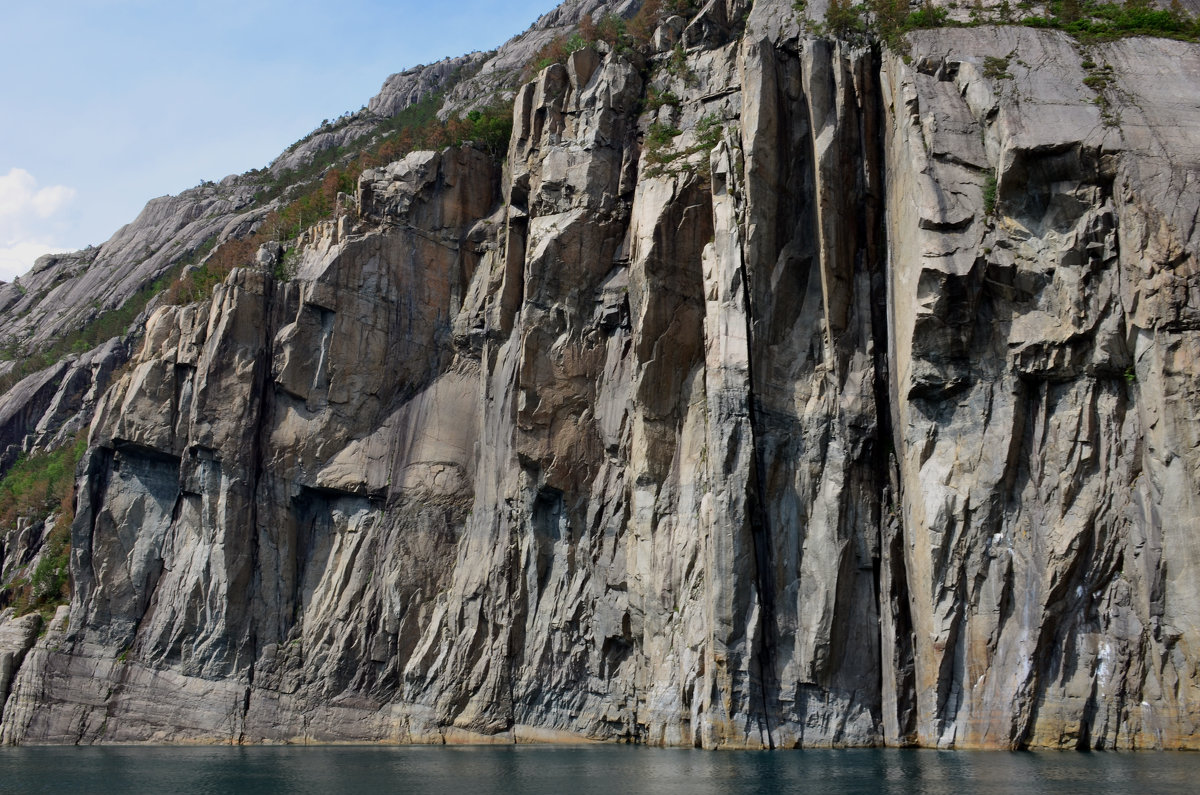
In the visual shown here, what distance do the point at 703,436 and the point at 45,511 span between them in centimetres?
4241

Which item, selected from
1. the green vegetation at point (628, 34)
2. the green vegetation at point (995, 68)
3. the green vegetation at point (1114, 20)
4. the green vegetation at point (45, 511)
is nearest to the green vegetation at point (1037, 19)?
the green vegetation at point (1114, 20)

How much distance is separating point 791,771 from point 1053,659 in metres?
9.39

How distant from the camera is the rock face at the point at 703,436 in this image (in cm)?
3269

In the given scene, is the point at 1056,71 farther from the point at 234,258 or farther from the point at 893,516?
the point at 234,258

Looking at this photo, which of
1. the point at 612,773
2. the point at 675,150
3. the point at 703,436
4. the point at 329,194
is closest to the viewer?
the point at 612,773

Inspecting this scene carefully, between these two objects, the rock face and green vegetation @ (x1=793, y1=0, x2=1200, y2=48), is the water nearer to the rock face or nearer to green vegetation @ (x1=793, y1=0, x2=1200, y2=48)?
the rock face

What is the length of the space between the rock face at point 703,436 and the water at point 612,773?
3290mm

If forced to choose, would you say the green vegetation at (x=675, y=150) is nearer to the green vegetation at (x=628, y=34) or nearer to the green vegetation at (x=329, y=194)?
the green vegetation at (x=628, y=34)

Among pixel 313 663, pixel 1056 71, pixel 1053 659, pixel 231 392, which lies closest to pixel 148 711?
pixel 313 663

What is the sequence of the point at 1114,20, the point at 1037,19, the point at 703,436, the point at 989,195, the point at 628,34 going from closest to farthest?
the point at 989,195
the point at 1114,20
the point at 1037,19
the point at 703,436
the point at 628,34

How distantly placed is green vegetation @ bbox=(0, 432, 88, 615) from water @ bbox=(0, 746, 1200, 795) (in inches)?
730

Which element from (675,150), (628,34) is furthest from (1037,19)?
(628,34)

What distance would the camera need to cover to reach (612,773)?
96.9 feet

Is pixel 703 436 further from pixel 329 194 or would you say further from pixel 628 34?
pixel 329 194
